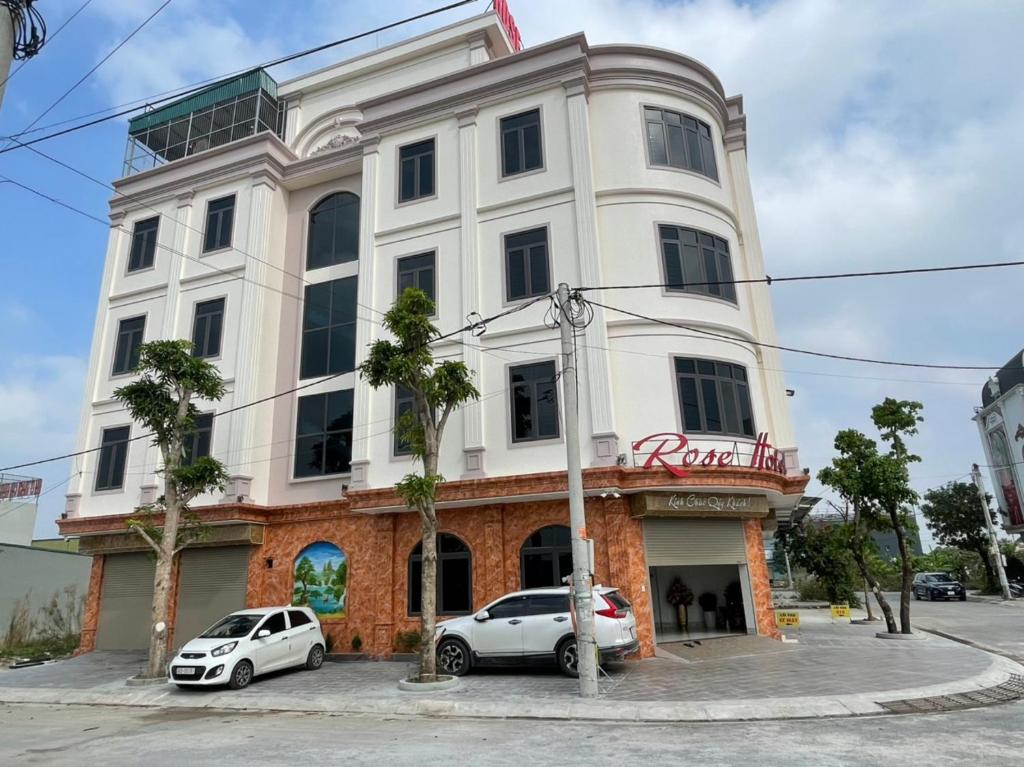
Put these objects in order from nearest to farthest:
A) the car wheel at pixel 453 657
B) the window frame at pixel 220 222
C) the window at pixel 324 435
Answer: the car wheel at pixel 453 657 → the window at pixel 324 435 → the window frame at pixel 220 222

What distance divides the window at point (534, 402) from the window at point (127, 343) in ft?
42.3

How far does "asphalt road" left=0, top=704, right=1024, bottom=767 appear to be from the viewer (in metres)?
6.95

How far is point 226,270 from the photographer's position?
20.8 meters

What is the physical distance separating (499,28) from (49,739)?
21.5 m

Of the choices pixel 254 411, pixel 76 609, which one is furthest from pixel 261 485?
pixel 76 609

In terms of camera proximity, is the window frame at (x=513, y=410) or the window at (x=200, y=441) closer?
the window frame at (x=513, y=410)

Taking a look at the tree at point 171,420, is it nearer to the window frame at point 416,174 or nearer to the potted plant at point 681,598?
the window frame at point 416,174

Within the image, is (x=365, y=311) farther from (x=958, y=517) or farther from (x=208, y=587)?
(x=958, y=517)

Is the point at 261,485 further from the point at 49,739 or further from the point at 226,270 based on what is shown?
the point at 49,739

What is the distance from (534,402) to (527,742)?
29.3 feet

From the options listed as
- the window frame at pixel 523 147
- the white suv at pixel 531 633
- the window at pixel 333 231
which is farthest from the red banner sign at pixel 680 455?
the window at pixel 333 231

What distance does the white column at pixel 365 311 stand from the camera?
17.2 meters

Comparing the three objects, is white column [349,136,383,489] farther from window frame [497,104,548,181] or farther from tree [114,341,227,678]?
window frame [497,104,548,181]

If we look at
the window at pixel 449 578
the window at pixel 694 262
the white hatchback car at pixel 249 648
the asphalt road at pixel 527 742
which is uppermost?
the window at pixel 694 262
